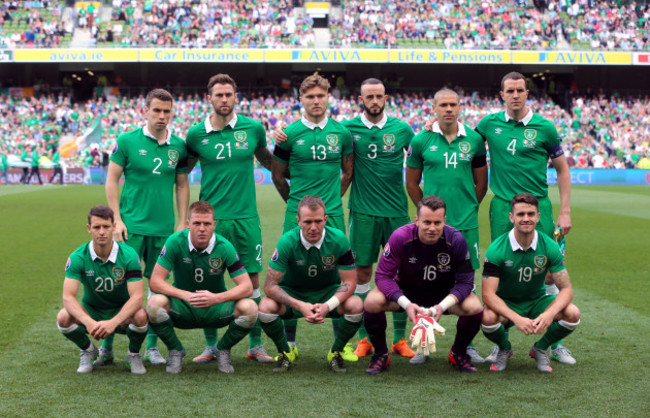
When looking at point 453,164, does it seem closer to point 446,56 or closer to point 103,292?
point 103,292

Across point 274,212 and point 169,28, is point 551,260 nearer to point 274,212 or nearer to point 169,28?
point 274,212

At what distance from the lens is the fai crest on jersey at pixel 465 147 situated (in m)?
5.91

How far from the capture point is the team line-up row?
203 inches

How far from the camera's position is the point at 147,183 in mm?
5789

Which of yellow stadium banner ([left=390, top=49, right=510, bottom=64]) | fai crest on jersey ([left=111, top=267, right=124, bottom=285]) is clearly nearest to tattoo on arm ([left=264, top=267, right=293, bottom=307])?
fai crest on jersey ([left=111, top=267, right=124, bottom=285])

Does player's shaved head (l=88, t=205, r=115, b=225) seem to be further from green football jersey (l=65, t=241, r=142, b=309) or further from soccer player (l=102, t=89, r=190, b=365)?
soccer player (l=102, t=89, r=190, b=365)

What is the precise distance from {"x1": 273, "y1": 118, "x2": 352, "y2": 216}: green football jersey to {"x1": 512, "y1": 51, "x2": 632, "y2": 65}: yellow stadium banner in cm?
3295

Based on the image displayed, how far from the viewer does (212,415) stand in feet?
14.0

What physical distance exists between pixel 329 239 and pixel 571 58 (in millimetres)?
35248

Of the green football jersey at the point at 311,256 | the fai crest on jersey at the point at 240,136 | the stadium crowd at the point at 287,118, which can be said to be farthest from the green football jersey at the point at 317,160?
the stadium crowd at the point at 287,118

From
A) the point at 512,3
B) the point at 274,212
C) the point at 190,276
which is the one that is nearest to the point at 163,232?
the point at 190,276

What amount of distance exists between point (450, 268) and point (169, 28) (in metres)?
35.8

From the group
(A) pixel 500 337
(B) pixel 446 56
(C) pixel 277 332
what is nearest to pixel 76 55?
(B) pixel 446 56

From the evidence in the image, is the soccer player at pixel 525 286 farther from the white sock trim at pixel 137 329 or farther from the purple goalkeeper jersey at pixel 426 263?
the white sock trim at pixel 137 329
